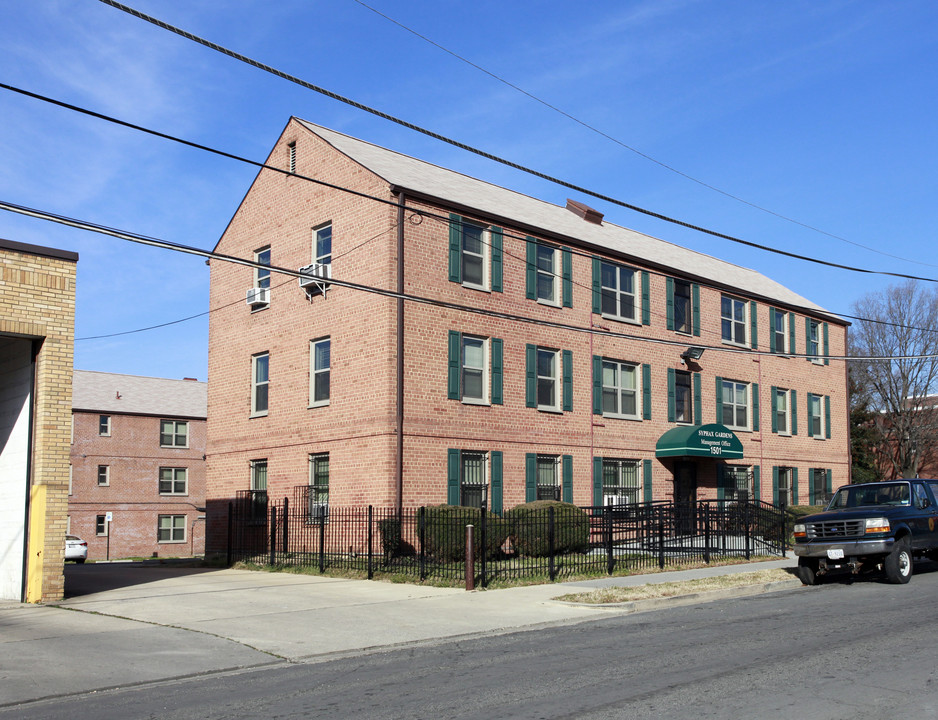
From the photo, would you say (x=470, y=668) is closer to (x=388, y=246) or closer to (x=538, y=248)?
(x=388, y=246)

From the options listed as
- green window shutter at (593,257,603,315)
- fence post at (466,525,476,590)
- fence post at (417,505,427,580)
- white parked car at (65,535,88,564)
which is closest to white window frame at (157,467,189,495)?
white parked car at (65,535,88,564)

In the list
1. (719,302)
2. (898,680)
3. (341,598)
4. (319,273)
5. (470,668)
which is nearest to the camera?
(898,680)

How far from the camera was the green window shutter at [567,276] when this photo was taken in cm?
2708

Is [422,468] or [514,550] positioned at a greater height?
[422,468]

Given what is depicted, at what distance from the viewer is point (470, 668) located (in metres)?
9.56

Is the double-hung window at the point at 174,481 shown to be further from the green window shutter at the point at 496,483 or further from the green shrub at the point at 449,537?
the green shrub at the point at 449,537

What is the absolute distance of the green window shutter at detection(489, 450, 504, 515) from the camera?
24156 millimetres

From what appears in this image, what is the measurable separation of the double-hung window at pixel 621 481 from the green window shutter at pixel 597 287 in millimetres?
4517

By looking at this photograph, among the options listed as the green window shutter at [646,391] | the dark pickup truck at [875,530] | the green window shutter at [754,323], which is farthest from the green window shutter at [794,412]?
the dark pickup truck at [875,530]

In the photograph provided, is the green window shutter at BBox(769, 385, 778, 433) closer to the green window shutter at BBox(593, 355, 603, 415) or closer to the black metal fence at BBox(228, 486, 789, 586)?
the green window shutter at BBox(593, 355, 603, 415)

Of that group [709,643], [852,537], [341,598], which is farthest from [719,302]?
[709,643]

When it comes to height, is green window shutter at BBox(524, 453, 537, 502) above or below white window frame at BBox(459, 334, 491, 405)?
below

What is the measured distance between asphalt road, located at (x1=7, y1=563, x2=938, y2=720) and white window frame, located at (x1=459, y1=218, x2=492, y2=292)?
537 inches

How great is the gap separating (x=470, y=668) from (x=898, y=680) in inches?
157
